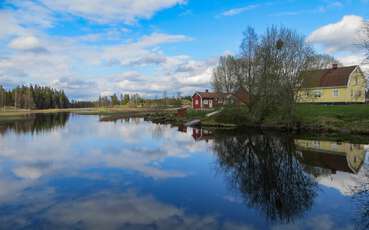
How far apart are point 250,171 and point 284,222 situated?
540 centimetres

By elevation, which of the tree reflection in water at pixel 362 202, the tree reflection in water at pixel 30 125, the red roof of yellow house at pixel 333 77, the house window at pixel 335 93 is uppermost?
the red roof of yellow house at pixel 333 77

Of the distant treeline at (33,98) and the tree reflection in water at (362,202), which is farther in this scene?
the distant treeline at (33,98)

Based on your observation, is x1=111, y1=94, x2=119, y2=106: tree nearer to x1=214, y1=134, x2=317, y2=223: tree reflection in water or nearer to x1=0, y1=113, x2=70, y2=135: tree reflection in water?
x1=0, y1=113, x2=70, y2=135: tree reflection in water

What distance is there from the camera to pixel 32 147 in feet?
66.9

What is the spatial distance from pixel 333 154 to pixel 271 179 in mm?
6622

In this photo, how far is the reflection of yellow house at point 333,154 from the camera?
44.3 feet

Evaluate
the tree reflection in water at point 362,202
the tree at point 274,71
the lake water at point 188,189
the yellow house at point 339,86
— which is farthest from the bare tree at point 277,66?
the tree reflection in water at point 362,202

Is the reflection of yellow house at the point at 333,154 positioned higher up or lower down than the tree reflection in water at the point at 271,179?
higher up

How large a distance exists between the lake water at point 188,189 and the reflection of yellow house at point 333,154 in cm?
5

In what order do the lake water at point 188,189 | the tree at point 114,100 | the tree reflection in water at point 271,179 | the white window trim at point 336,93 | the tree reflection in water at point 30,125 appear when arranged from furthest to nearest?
the tree at point 114,100 → the white window trim at point 336,93 → the tree reflection in water at point 30,125 → the tree reflection in water at point 271,179 → the lake water at point 188,189

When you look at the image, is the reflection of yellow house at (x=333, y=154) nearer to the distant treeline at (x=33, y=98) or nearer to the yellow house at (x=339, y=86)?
the yellow house at (x=339, y=86)

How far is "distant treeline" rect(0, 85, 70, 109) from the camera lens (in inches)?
4380

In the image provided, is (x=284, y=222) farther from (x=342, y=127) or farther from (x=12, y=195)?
(x=342, y=127)

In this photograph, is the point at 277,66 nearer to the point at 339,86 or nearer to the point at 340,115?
the point at 340,115
